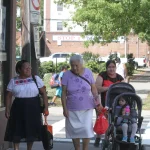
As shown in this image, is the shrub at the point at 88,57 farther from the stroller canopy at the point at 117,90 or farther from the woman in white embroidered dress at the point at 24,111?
the woman in white embroidered dress at the point at 24,111

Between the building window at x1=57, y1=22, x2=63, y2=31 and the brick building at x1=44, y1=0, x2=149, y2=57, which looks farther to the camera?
the building window at x1=57, y1=22, x2=63, y2=31

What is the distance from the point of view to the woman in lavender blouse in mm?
8312

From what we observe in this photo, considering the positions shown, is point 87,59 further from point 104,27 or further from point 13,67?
point 13,67

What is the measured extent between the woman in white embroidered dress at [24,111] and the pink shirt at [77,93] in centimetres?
50

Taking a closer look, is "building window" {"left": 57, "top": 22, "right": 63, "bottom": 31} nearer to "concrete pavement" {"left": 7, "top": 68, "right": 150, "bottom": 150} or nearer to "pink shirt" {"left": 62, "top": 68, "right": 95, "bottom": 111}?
"concrete pavement" {"left": 7, "top": 68, "right": 150, "bottom": 150}

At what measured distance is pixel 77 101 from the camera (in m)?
8.31

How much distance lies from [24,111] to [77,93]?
91 centimetres

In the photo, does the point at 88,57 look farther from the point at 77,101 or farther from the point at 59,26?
the point at 59,26

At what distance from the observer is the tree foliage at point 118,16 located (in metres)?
22.0

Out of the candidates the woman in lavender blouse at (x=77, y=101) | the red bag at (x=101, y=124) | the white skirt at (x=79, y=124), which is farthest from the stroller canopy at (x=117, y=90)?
the white skirt at (x=79, y=124)

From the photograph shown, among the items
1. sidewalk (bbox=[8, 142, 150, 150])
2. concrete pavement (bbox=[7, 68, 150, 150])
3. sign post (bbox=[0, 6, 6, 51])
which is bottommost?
concrete pavement (bbox=[7, 68, 150, 150])

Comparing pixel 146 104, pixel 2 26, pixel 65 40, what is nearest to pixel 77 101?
pixel 2 26

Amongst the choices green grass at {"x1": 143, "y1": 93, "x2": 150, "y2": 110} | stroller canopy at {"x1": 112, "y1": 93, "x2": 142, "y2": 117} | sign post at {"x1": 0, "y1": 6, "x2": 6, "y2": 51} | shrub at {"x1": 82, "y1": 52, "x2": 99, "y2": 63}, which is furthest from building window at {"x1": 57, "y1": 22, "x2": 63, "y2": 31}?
stroller canopy at {"x1": 112, "y1": 93, "x2": 142, "y2": 117}

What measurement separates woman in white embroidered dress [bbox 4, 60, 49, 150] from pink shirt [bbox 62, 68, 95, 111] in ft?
1.63
